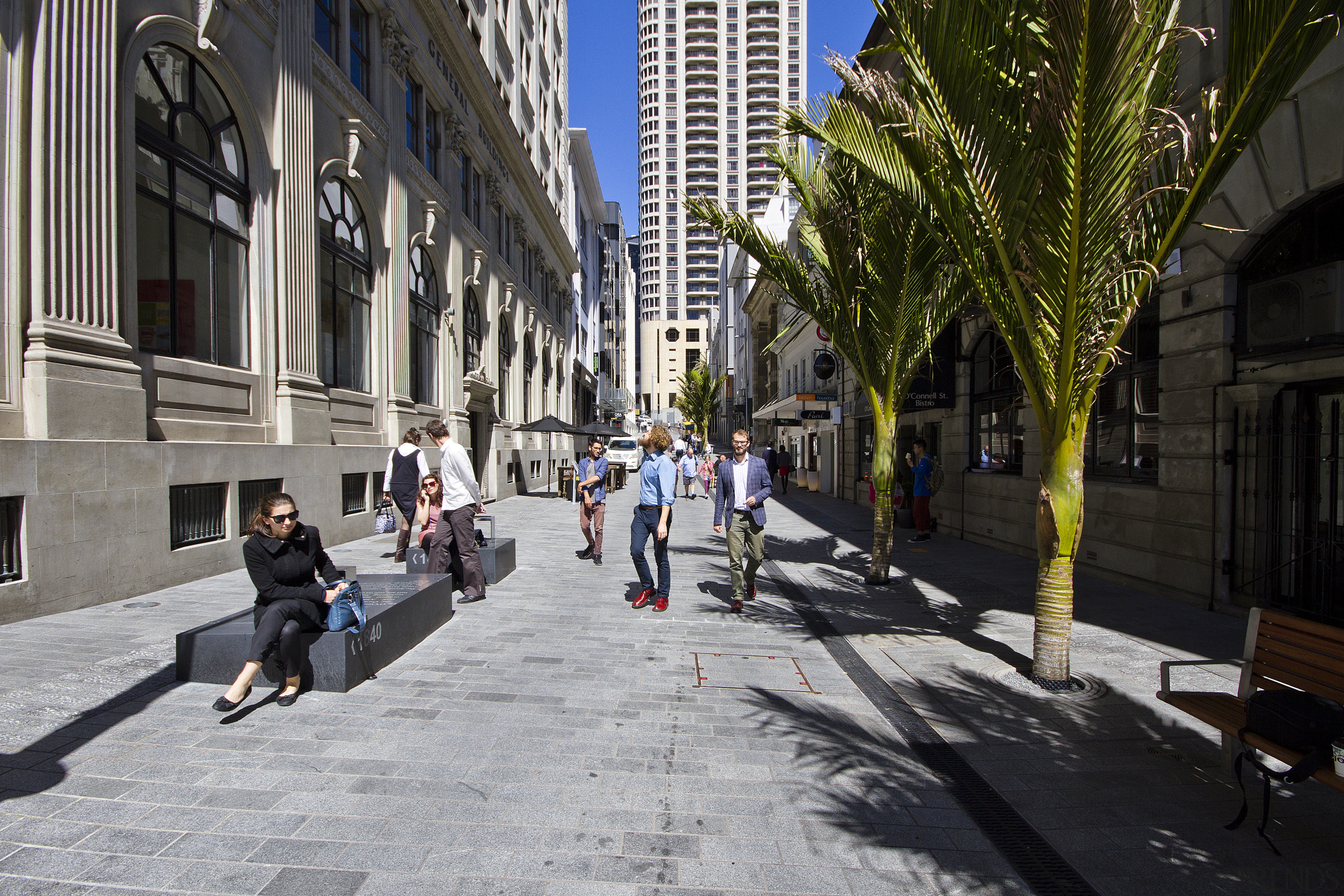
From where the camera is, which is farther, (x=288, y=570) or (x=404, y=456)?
(x=404, y=456)

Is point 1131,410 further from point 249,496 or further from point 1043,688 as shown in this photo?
point 249,496

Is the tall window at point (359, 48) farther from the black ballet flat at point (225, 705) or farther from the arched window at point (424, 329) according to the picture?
the black ballet flat at point (225, 705)

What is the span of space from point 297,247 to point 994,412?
12.1m

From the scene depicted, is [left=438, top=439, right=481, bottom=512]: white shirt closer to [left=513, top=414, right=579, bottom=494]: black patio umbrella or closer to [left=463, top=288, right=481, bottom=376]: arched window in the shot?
[left=463, top=288, right=481, bottom=376]: arched window

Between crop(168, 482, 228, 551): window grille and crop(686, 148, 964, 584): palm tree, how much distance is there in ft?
22.3

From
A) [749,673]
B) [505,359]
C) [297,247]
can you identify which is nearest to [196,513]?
[297,247]

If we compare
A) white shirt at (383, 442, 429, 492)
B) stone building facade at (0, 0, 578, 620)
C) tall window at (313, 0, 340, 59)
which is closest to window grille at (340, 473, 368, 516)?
stone building facade at (0, 0, 578, 620)

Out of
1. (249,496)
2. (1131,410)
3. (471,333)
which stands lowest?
(249,496)

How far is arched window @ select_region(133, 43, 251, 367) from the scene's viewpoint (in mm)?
8336

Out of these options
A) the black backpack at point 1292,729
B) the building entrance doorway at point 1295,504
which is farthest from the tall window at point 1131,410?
the black backpack at point 1292,729

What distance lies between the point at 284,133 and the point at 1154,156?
11461mm

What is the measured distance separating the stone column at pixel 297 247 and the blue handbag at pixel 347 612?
274 inches

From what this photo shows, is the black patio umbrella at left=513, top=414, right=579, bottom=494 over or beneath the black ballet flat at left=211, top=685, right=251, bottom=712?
over

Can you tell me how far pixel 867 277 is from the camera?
8.38m
